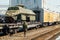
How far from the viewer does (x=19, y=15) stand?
81.9 feet

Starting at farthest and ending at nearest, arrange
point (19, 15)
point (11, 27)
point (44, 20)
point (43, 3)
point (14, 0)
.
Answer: point (14, 0) → point (43, 3) → point (44, 20) → point (19, 15) → point (11, 27)

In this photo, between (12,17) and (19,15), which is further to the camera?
(19,15)

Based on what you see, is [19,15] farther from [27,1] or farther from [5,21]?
[27,1]

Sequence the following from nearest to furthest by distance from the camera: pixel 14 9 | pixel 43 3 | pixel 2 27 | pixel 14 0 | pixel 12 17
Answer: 1. pixel 2 27
2. pixel 12 17
3. pixel 14 9
4. pixel 43 3
5. pixel 14 0

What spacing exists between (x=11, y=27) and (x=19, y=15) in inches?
197

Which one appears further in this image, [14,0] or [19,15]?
[14,0]

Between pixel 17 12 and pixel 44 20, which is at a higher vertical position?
pixel 17 12

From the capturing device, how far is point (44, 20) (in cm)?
3694

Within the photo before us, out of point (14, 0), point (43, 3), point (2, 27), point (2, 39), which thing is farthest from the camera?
point (14, 0)

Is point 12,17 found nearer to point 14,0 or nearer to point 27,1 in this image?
point 27,1

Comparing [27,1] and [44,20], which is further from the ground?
[27,1]

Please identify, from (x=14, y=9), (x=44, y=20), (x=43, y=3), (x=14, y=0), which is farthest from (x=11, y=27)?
(x=14, y=0)

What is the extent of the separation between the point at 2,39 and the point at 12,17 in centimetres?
620

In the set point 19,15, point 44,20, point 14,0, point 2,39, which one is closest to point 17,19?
point 19,15
